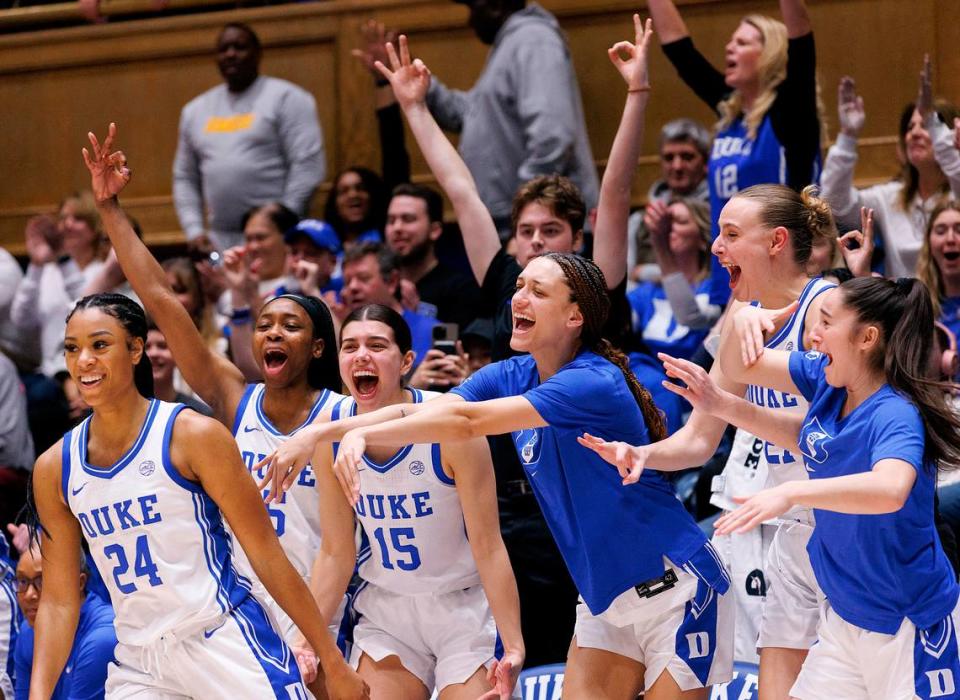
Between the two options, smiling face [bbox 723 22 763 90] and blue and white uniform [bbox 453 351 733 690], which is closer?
blue and white uniform [bbox 453 351 733 690]

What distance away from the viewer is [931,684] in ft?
12.0

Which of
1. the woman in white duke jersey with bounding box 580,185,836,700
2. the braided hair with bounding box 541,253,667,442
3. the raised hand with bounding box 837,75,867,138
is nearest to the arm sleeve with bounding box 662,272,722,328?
the raised hand with bounding box 837,75,867,138

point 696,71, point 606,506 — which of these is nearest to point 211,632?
point 606,506

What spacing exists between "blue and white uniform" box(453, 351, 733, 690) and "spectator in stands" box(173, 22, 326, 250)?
170 inches

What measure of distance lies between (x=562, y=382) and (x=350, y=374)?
1.13m

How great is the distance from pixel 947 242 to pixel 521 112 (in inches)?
91.5

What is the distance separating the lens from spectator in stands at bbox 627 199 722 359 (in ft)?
21.5

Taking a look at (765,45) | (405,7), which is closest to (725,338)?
(765,45)

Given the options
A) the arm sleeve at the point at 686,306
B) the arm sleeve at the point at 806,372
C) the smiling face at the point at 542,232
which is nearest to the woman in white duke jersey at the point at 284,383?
the smiling face at the point at 542,232

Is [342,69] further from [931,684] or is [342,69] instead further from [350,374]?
[931,684]

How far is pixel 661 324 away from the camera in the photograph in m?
6.89

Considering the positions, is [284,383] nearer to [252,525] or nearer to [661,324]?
[252,525]

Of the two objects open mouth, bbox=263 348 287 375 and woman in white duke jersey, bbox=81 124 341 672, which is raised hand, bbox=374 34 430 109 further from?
open mouth, bbox=263 348 287 375

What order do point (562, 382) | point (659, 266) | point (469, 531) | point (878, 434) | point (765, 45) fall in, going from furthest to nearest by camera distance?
point (659, 266), point (765, 45), point (469, 531), point (562, 382), point (878, 434)
